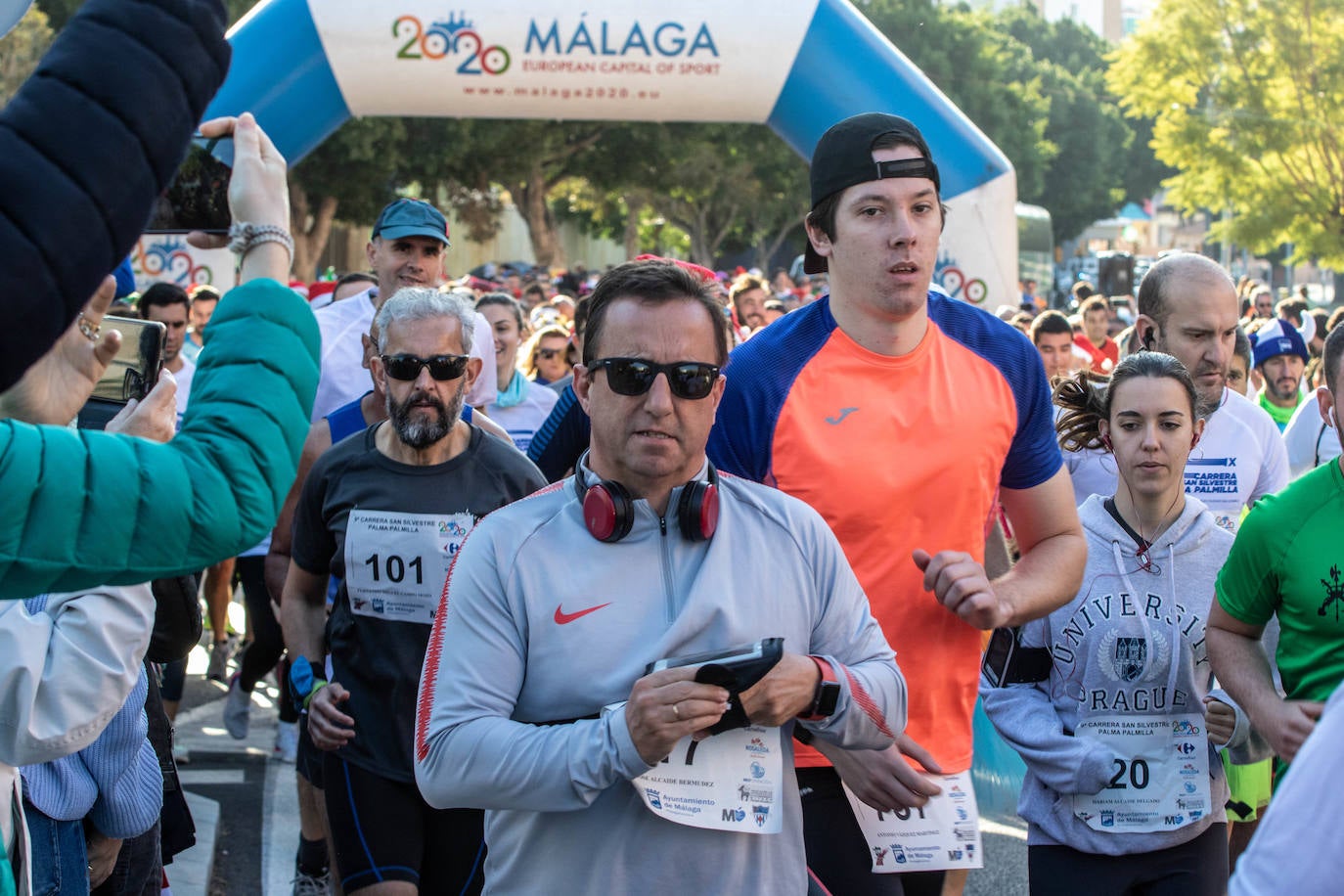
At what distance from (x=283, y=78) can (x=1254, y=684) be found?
899 cm

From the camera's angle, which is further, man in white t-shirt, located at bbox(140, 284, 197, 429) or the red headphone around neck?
man in white t-shirt, located at bbox(140, 284, 197, 429)

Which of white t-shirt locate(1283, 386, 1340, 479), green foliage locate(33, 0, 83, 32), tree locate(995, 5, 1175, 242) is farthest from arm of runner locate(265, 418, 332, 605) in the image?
tree locate(995, 5, 1175, 242)

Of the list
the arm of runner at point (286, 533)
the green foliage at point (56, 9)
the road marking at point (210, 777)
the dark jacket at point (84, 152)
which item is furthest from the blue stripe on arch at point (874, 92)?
the green foliage at point (56, 9)

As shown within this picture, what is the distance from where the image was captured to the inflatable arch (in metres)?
10.6

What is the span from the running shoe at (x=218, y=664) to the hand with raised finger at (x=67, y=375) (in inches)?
272

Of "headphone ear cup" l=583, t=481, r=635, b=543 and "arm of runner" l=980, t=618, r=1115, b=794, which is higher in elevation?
"headphone ear cup" l=583, t=481, r=635, b=543

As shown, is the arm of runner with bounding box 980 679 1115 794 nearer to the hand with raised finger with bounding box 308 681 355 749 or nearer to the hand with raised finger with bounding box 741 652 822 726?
the hand with raised finger with bounding box 741 652 822 726

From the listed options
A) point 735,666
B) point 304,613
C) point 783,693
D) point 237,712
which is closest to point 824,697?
point 783,693

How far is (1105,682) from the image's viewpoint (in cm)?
376

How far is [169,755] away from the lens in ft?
13.0

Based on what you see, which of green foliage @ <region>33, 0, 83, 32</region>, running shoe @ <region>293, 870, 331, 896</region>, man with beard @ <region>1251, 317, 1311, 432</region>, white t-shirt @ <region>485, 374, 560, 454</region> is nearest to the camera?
running shoe @ <region>293, 870, 331, 896</region>

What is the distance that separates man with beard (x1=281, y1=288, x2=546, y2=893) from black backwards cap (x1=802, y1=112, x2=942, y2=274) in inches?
50.0

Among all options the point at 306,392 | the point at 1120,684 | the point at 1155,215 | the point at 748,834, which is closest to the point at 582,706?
the point at 748,834

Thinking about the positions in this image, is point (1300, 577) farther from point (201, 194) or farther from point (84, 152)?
point (84, 152)
